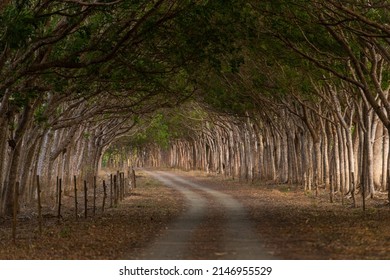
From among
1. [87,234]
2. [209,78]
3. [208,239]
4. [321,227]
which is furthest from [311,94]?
[208,239]

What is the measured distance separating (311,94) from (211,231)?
65.6 ft

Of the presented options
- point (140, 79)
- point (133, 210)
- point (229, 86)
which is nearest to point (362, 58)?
point (140, 79)

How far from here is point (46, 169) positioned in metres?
36.2

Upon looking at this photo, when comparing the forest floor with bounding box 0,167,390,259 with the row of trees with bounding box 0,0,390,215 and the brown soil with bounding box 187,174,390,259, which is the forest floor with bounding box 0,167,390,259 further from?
the row of trees with bounding box 0,0,390,215

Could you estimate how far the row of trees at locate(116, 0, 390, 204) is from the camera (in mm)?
23953

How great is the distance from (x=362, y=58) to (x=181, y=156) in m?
77.2

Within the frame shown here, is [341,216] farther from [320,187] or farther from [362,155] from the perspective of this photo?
[320,187]

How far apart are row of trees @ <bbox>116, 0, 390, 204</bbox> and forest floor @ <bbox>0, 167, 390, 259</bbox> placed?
2.72 metres

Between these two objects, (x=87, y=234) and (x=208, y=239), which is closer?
(x=208, y=239)

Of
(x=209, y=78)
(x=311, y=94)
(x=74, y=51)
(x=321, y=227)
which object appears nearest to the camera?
(x=321, y=227)

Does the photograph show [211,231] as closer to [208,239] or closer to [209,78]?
[208,239]

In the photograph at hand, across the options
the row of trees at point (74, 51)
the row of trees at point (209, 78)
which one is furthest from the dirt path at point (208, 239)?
the row of trees at point (209, 78)

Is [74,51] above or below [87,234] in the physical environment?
above

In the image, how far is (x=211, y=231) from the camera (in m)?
20.7
